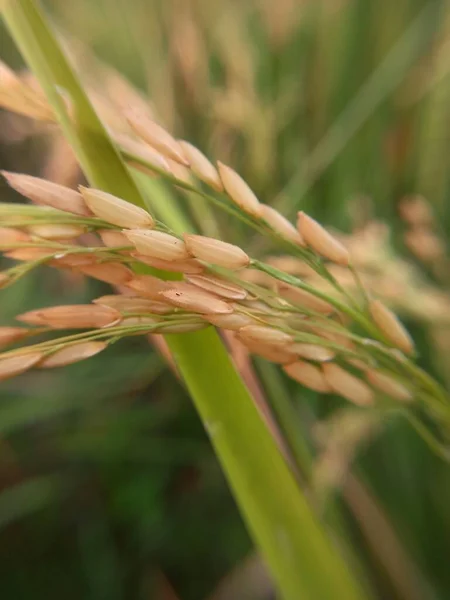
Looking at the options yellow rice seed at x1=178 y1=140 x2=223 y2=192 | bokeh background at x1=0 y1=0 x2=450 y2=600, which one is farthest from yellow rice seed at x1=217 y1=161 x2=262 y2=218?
bokeh background at x1=0 y1=0 x2=450 y2=600

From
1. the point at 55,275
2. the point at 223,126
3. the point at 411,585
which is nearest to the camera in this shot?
the point at 411,585

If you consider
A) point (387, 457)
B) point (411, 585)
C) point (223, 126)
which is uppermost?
point (223, 126)

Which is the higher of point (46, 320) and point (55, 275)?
point (55, 275)

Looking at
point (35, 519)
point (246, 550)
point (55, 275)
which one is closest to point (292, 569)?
point (246, 550)

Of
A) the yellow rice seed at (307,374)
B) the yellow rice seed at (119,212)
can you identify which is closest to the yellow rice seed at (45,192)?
the yellow rice seed at (119,212)

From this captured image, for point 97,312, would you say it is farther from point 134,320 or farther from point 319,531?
point 319,531

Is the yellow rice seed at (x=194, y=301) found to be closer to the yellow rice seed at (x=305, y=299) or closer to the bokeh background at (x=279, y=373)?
the yellow rice seed at (x=305, y=299)

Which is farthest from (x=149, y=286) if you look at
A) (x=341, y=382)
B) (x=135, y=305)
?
(x=341, y=382)

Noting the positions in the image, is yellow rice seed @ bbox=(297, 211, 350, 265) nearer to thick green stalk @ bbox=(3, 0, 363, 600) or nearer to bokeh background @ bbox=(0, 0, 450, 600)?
thick green stalk @ bbox=(3, 0, 363, 600)

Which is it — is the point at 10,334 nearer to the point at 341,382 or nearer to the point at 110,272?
the point at 110,272
